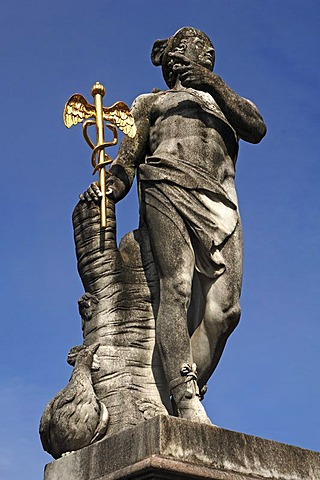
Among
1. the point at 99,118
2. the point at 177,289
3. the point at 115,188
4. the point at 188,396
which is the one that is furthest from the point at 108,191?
the point at 188,396

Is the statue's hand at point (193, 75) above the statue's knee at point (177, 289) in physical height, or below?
above

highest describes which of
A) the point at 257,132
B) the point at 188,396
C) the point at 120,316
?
the point at 257,132

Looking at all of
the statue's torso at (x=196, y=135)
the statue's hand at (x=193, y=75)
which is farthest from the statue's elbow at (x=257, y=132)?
the statue's hand at (x=193, y=75)

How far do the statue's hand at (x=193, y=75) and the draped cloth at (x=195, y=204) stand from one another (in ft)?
2.41

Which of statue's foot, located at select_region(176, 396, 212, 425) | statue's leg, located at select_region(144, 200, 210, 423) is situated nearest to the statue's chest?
statue's leg, located at select_region(144, 200, 210, 423)

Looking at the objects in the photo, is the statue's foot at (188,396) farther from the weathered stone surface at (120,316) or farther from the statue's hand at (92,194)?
the statue's hand at (92,194)

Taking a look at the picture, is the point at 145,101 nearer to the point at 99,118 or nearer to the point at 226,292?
the point at 99,118

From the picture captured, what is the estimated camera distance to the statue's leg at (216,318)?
25.2 feet

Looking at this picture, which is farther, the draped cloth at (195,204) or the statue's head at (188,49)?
the statue's head at (188,49)

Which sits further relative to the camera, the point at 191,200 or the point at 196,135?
the point at 196,135

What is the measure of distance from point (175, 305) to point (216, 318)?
39 cm

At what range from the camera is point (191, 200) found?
25.6 feet

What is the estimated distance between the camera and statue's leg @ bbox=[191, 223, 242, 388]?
7.68 metres

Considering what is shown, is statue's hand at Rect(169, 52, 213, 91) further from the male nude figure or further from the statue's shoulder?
the statue's shoulder
